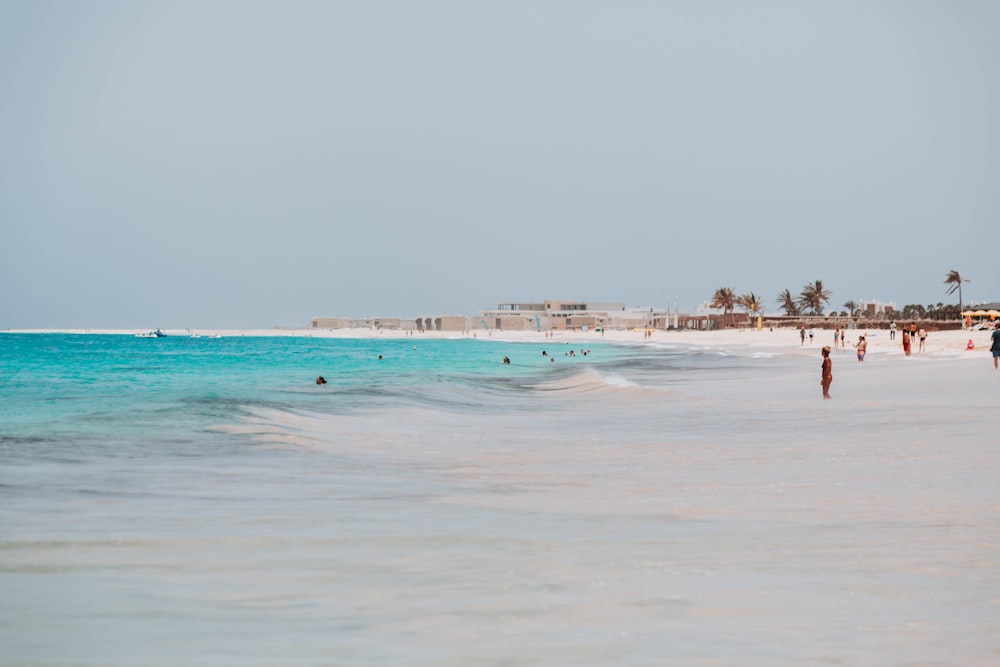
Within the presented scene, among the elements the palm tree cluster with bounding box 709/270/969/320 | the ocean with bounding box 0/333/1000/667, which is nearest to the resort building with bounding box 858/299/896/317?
the palm tree cluster with bounding box 709/270/969/320

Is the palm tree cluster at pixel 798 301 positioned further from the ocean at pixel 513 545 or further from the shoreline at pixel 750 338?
the ocean at pixel 513 545

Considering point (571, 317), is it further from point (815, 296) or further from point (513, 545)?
point (513, 545)

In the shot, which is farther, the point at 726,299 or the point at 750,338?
the point at 726,299

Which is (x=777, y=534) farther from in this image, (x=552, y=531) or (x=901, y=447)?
(x=901, y=447)

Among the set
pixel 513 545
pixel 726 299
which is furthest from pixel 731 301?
pixel 513 545

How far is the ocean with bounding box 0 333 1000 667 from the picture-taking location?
16.9ft

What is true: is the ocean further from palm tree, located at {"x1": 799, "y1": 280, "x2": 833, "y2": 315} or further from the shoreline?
palm tree, located at {"x1": 799, "y1": 280, "x2": 833, "y2": 315}

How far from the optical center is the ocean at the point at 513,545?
5.16 meters

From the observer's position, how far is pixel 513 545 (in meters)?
7.58

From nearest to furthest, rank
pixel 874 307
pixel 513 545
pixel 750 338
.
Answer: pixel 513 545 < pixel 750 338 < pixel 874 307

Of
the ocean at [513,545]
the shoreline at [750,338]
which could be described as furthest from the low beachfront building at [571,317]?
the ocean at [513,545]

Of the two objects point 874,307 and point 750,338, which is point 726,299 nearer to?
point 874,307

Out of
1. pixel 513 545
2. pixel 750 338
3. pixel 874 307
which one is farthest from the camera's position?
pixel 874 307

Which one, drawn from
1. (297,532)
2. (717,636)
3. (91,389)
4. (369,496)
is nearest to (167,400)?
(91,389)
